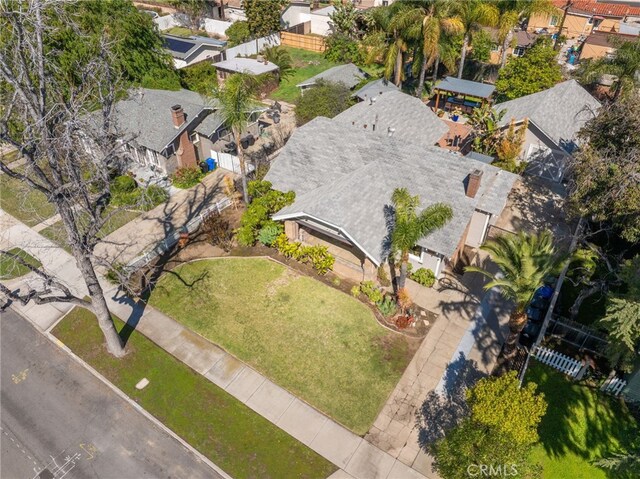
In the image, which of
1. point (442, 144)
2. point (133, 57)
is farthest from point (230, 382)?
point (133, 57)

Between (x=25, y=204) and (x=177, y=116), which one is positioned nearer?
(x=25, y=204)

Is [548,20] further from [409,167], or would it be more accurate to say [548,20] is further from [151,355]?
[151,355]

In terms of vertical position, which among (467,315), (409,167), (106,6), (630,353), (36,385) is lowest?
(36,385)

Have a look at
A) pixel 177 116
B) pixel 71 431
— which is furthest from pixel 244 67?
pixel 71 431

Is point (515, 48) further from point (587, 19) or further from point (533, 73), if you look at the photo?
point (533, 73)

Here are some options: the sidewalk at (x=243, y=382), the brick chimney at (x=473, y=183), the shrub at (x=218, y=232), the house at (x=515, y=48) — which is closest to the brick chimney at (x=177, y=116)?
the shrub at (x=218, y=232)

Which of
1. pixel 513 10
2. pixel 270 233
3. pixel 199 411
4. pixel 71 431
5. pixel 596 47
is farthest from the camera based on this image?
pixel 596 47

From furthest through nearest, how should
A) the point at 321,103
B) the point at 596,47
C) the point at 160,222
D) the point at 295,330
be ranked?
the point at 596,47
the point at 321,103
the point at 160,222
the point at 295,330

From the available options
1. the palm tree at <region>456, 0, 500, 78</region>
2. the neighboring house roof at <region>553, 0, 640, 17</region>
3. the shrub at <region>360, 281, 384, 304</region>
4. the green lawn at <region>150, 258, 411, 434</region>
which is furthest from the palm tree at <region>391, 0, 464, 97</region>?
the neighboring house roof at <region>553, 0, 640, 17</region>
